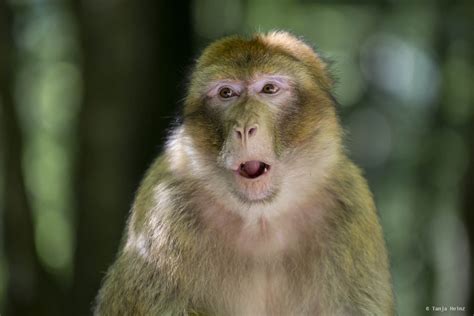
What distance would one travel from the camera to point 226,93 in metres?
4.84

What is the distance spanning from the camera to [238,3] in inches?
484

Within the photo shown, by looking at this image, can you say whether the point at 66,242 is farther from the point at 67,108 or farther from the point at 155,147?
the point at 155,147

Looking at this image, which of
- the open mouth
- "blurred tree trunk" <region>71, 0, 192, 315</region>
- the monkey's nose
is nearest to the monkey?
the open mouth

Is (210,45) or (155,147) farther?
(155,147)

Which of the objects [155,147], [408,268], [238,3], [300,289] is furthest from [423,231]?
[300,289]

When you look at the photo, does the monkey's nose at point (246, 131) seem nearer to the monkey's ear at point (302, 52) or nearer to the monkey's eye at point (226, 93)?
the monkey's eye at point (226, 93)

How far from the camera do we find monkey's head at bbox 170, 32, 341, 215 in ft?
15.0

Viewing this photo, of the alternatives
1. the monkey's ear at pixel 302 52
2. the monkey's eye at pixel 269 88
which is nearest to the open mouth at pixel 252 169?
the monkey's eye at pixel 269 88

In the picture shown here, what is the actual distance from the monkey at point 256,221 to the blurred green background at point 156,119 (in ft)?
7.52

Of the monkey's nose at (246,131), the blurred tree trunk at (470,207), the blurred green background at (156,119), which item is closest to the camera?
the monkey's nose at (246,131)

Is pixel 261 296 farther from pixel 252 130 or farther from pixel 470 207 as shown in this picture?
pixel 470 207

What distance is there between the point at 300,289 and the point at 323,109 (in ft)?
3.03

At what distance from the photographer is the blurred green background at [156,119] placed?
838 cm

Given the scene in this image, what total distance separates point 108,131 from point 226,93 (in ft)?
13.5
